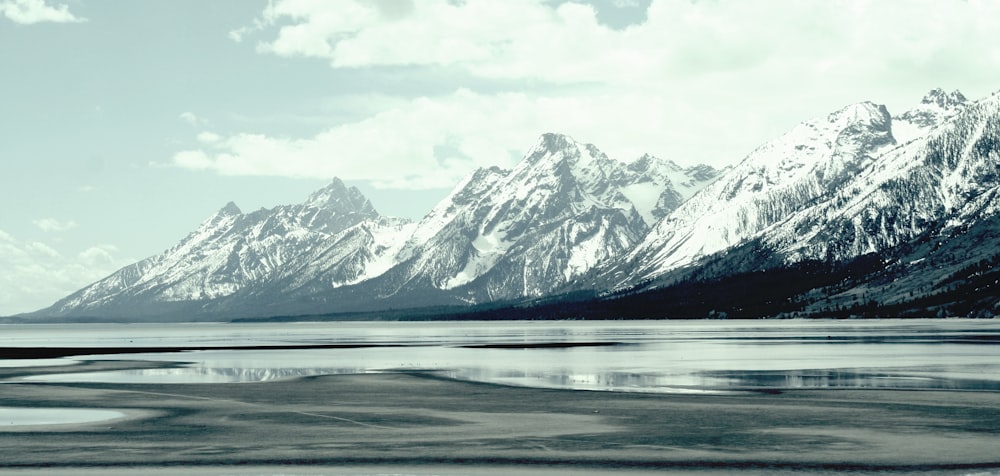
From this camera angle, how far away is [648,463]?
38.8 m

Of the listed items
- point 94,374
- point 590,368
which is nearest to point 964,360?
point 590,368

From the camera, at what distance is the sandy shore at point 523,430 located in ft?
131

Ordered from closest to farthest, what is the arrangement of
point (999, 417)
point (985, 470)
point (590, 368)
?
point (985, 470) → point (999, 417) → point (590, 368)

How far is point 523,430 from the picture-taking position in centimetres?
4866

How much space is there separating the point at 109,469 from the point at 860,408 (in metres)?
37.1

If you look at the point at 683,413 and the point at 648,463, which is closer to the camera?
the point at 648,463

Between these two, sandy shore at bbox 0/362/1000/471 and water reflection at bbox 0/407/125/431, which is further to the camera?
water reflection at bbox 0/407/125/431

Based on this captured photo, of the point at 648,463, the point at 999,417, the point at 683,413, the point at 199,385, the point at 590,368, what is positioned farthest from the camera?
the point at 590,368

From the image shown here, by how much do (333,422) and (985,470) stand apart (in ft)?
95.7

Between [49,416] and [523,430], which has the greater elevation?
[49,416]

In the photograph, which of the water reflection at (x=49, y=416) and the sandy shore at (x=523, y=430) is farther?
the water reflection at (x=49, y=416)

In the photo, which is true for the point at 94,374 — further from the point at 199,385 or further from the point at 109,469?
the point at 109,469

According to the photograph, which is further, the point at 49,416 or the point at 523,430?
the point at 49,416

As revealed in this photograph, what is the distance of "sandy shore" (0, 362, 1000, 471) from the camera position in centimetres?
3981
